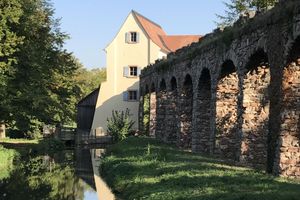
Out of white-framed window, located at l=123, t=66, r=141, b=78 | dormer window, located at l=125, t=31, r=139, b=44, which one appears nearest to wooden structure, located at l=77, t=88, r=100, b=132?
white-framed window, located at l=123, t=66, r=141, b=78

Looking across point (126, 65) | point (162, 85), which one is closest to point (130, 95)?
point (126, 65)

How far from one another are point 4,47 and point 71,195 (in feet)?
36.4

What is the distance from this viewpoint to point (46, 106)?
2817cm

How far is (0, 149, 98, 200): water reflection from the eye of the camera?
17.0m

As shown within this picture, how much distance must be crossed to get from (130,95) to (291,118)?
31.3 metres

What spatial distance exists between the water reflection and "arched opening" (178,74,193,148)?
4960 millimetres

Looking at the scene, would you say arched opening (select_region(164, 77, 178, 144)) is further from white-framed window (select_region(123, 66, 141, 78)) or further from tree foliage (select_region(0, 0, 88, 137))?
white-framed window (select_region(123, 66, 141, 78))

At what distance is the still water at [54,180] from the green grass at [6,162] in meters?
0.29

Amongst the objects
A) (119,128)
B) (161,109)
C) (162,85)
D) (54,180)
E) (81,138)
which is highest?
(162,85)

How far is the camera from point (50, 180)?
814 inches

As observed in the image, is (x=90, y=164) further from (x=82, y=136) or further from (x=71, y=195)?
(x=82, y=136)

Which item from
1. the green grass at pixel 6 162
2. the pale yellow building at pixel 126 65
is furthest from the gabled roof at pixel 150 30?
the green grass at pixel 6 162

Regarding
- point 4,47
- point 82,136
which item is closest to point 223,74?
point 4,47

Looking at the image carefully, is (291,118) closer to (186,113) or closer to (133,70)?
(186,113)
